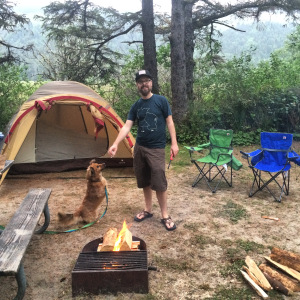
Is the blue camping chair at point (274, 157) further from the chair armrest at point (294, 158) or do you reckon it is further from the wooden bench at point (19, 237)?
the wooden bench at point (19, 237)

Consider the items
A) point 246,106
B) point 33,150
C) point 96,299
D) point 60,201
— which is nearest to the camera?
point 96,299

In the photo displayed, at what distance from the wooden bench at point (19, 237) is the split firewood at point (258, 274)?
5.98 ft

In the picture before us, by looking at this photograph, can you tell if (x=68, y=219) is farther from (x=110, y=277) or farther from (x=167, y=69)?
(x=167, y=69)

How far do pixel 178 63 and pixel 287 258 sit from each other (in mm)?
6162

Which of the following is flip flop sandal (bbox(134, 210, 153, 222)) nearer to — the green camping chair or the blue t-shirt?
the blue t-shirt

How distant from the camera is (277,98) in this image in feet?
26.6

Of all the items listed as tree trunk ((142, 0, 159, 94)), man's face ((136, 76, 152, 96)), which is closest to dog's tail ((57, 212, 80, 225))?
man's face ((136, 76, 152, 96))

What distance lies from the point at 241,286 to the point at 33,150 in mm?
4459

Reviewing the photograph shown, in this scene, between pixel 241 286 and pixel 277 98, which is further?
pixel 277 98

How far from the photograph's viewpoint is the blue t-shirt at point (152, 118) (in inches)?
132

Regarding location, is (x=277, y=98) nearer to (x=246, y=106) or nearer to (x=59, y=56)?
(x=246, y=106)

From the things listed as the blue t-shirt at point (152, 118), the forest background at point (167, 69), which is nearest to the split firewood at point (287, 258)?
the blue t-shirt at point (152, 118)

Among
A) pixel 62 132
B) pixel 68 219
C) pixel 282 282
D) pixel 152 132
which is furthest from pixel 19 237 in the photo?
pixel 62 132

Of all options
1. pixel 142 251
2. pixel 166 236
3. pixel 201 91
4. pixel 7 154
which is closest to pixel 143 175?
pixel 166 236
